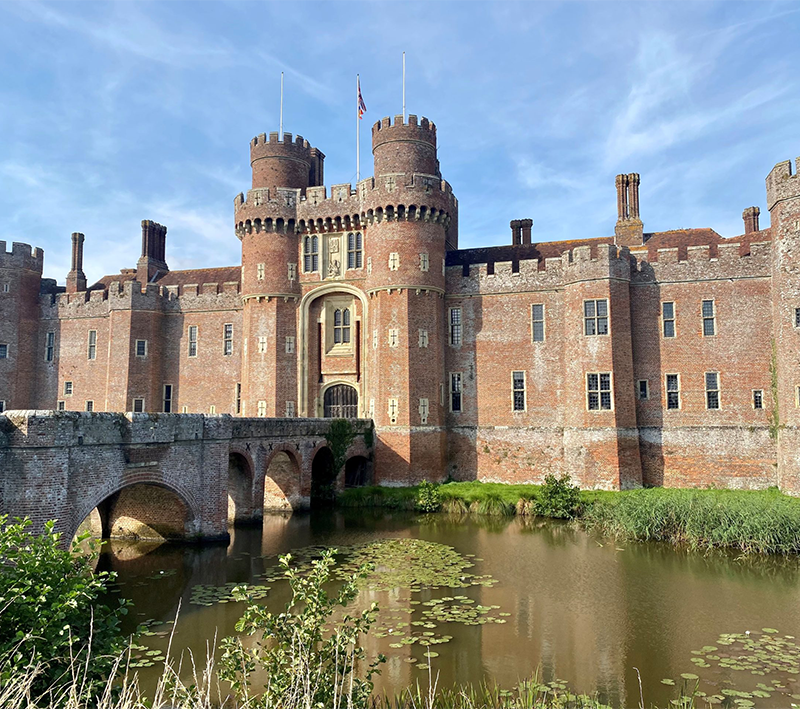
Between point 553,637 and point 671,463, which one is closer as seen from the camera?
point 553,637

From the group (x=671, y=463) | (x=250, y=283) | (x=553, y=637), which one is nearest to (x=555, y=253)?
(x=671, y=463)

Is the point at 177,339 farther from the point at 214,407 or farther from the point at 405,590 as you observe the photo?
the point at 405,590

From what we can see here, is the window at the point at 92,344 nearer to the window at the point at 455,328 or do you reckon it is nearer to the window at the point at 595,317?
the window at the point at 455,328

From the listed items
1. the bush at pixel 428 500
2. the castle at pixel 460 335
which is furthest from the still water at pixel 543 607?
the castle at pixel 460 335

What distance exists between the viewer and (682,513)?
19797 millimetres

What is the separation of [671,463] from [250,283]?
21059 mm

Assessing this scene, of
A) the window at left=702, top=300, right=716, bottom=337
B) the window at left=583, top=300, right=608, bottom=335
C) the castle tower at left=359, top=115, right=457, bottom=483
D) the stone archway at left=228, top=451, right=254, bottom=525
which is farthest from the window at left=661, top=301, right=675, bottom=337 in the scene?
the stone archway at left=228, top=451, right=254, bottom=525

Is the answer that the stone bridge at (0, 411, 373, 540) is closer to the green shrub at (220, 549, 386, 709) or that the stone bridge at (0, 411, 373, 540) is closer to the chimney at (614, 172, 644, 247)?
the green shrub at (220, 549, 386, 709)

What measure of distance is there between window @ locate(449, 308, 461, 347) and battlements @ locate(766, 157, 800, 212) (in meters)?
13.9

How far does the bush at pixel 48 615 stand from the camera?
6249 mm

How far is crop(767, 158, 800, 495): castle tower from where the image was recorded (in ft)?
79.3

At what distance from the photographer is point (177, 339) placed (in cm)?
3512

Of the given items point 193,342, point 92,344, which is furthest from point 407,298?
point 92,344

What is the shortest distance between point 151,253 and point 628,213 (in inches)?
1101
